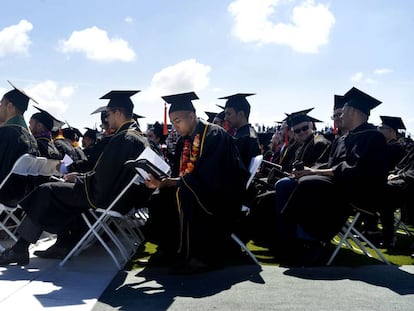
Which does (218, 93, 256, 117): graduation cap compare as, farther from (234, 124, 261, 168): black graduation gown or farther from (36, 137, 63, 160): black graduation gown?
(36, 137, 63, 160): black graduation gown

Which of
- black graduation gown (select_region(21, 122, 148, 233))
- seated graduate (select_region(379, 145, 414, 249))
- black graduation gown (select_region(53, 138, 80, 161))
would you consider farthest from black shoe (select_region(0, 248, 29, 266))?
seated graduate (select_region(379, 145, 414, 249))

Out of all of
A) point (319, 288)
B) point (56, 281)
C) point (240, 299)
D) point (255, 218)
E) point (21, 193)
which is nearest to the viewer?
point (240, 299)

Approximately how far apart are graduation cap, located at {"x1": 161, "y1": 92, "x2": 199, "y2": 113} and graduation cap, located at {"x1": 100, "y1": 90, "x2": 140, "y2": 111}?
1.88ft

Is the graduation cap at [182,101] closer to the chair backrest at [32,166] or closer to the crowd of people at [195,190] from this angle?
the crowd of people at [195,190]

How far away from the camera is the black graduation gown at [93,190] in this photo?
501 centimetres

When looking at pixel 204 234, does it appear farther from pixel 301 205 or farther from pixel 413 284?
pixel 413 284

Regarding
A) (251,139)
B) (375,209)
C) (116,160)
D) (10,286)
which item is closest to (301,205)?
(375,209)

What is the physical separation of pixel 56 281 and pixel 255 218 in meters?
2.77

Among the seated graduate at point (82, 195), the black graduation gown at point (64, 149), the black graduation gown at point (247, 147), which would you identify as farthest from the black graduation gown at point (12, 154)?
the black graduation gown at point (64, 149)

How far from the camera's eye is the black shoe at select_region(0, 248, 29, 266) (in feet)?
16.6

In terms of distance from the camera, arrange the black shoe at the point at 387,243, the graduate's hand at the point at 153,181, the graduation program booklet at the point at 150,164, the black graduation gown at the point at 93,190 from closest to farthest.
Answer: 1. the graduation program booklet at the point at 150,164
2. the graduate's hand at the point at 153,181
3. the black graduation gown at the point at 93,190
4. the black shoe at the point at 387,243

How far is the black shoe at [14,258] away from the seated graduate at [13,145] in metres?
0.65

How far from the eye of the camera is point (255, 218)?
624 cm

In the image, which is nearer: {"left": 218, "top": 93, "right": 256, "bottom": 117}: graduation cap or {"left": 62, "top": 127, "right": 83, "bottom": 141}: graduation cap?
{"left": 218, "top": 93, "right": 256, "bottom": 117}: graduation cap
